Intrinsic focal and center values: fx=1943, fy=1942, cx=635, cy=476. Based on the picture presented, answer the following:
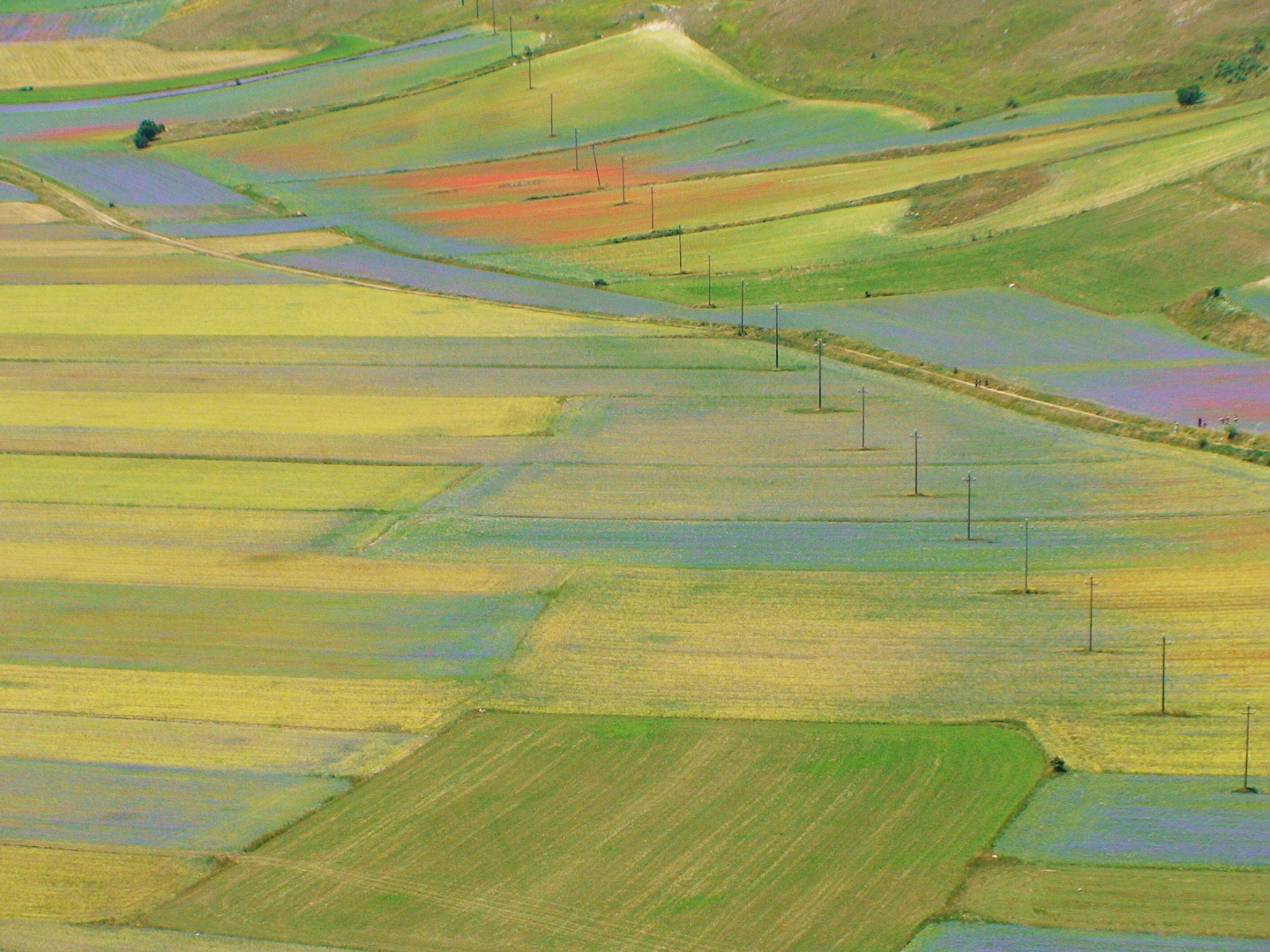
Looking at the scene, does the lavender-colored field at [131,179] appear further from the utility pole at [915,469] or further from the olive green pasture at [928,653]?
the olive green pasture at [928,653]

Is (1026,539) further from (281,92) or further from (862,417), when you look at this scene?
(281,92)

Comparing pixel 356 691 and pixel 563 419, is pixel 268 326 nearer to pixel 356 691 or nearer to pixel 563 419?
pixel 563 419

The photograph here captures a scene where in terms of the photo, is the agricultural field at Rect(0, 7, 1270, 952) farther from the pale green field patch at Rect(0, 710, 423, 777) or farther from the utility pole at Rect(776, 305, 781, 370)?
the utility pole at Rect(776, 305, 781, 370)

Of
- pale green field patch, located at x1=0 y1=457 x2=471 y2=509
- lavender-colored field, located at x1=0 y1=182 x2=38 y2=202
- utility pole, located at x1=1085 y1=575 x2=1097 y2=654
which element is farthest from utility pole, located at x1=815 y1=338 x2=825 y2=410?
lavender-colored field, located at x1=0 y1=182 x2=38 y2=202

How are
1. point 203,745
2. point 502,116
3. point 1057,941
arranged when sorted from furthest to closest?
point 502,116, point 203,745, point 1057,941

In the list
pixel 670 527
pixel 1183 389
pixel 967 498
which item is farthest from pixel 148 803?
pixel 1183 389

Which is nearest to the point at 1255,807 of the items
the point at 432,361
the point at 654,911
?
the point at 654,911
